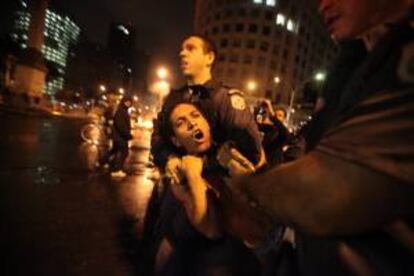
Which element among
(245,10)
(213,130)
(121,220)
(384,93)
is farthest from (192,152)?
(245,10)

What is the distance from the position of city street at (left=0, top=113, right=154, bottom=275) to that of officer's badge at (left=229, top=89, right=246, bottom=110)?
2.06 metres

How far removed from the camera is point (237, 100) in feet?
9.39

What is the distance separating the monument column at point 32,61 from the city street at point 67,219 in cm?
2368

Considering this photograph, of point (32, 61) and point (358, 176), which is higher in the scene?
point (32, 61)

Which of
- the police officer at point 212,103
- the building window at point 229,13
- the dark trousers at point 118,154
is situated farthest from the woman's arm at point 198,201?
the building window at point 229,13

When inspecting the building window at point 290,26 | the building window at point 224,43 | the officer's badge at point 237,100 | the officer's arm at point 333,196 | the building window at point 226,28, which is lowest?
the officer's arm at point 333,196

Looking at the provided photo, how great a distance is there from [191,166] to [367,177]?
50.8 inches

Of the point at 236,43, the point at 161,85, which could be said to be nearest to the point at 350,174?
the point at 161,85

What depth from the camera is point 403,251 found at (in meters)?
0.97

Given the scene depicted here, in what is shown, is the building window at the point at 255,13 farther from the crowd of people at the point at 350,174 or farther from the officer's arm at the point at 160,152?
the crowd of people at the point at 350,174

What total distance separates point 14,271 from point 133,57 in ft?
469

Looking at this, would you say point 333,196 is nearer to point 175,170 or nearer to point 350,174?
point 350,174

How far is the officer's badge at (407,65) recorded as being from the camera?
0.90 meters

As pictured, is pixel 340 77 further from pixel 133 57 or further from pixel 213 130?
pixel 133 57
